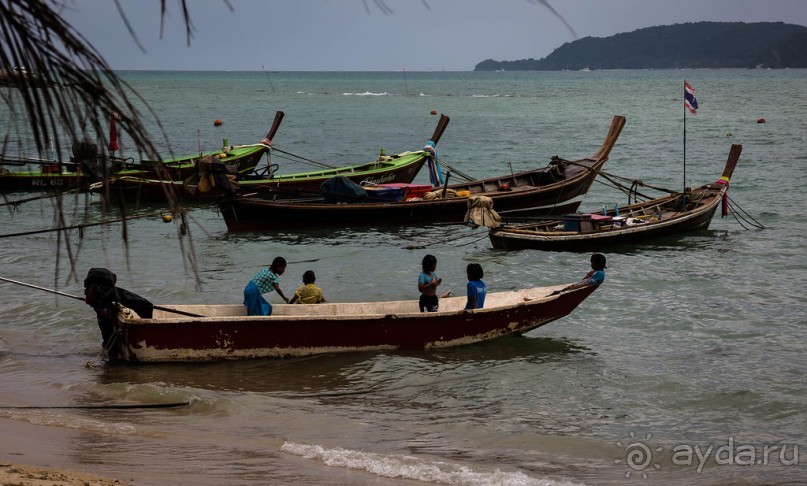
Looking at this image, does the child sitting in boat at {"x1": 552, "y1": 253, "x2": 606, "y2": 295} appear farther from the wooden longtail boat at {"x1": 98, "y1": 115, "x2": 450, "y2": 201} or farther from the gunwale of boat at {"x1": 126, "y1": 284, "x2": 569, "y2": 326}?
the wooden longtail boat at {"x1": 98, "y1": 115, "x2": 450, "y2": 201}

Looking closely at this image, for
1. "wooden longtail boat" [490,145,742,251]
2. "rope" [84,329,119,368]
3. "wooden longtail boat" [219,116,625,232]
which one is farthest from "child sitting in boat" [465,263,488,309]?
"wooden longtail boat" [219,116,625,232]

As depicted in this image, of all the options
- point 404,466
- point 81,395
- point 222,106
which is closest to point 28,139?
point 404,466

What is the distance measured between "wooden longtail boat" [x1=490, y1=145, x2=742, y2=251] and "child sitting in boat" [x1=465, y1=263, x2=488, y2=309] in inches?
251

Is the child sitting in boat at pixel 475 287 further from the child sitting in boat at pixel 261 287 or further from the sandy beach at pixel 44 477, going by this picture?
the sandy beach at pixel 44 477

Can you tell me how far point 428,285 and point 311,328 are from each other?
1.62 meters

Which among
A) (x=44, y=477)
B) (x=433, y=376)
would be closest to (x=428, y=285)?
(x=433, y=376)

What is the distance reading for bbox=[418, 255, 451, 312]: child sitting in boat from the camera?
1123 centimetres

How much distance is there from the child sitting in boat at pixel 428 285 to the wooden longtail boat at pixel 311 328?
39 centimetres

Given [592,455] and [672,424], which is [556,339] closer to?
[672,424]

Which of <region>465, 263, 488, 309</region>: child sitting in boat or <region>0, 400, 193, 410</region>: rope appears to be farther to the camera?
<region>465, 263, 488, 309</region>: child sitting in boat

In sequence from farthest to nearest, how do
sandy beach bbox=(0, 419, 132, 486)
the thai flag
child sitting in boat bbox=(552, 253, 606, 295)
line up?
1. the thai flag
2. child sitting in boat bbox=(552, 253, 606, 295)
3. sandy beach bbox=(0, 419, 132, 486)

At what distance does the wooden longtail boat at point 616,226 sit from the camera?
1772 cm

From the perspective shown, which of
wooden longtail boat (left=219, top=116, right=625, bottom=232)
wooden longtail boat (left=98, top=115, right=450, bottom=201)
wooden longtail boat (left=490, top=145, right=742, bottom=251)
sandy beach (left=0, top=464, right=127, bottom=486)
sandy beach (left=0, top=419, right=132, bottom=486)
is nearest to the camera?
sandy beach (left=0, top=464, right=127, bottom=486)

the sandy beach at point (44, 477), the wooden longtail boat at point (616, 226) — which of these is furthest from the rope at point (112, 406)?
the wooden longtail boat at point (616, 226)
